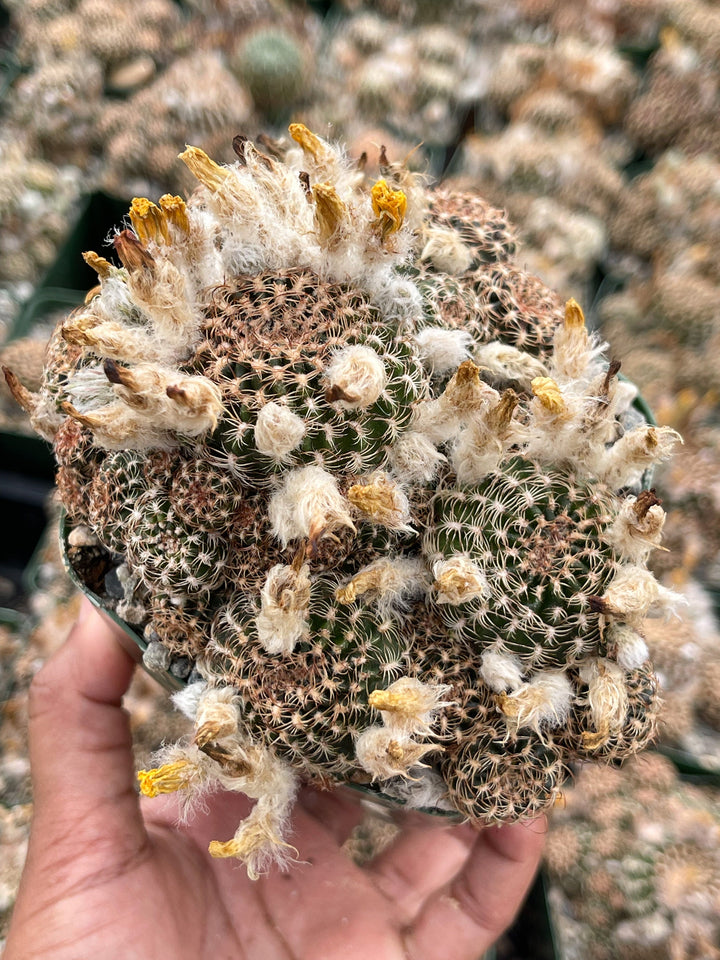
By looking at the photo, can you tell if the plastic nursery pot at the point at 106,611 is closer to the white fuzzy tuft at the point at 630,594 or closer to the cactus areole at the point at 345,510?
the cactus areole at the point at 345,510

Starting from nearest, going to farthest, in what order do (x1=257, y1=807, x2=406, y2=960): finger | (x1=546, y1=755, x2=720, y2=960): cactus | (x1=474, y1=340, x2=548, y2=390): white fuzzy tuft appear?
(x1=474, y1=340, x2=548, y2=390): white fuzzy tuft < (x1=257, y1=807, x2=406, y2=960): finger < (x1=546, y1=755, x2=720, y2=960): cactus

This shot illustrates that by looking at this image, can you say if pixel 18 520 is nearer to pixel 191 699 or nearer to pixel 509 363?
pixel 191 699

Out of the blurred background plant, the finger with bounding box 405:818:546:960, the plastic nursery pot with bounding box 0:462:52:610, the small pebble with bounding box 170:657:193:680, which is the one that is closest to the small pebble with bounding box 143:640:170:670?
the small pebble with bounding box 170:657:193:680

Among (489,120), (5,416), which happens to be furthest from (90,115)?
(489,120)

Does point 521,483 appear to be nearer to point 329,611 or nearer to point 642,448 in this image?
point 642,448

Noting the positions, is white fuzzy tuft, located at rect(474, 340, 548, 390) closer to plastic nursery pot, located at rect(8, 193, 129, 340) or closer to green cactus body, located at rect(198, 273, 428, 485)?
green cactus body, located at rect(198, 273, 428, 485)

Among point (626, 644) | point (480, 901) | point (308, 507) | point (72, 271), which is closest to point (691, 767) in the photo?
point (480, 901)
